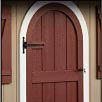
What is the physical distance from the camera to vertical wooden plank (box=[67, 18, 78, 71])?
5254 millimetres

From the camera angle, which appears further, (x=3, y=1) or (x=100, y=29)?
(x=100, y=29)

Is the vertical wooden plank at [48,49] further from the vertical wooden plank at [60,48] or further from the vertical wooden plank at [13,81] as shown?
the vertical wooden plank at [13,81]

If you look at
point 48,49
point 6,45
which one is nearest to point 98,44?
point 48,49

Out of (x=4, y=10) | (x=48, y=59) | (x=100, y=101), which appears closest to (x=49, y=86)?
(x=48, y=59)

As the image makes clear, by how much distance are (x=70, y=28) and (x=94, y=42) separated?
0.37 metres

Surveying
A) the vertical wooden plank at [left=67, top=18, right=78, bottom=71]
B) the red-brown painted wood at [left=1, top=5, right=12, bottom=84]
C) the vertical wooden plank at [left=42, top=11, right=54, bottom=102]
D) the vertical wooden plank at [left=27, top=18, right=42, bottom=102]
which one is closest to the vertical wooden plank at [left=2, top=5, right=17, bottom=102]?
the red-brown painted wood at [left=1, top=5, right=12, bottom=84]

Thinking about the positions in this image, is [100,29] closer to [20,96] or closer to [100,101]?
[100,101]

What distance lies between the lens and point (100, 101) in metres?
5.39

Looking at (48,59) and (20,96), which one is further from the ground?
(48,59)

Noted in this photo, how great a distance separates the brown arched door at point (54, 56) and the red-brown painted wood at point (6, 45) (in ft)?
0.84

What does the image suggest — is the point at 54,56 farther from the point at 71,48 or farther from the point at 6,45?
the point at 6,45

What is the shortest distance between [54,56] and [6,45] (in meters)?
0.66

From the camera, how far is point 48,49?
17.0 ft

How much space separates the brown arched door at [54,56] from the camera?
5.10 metres
